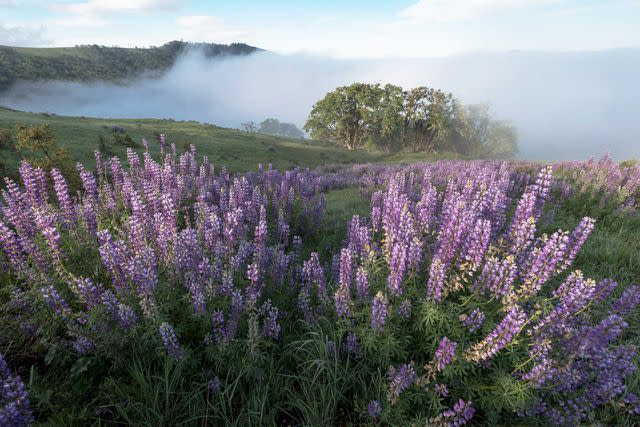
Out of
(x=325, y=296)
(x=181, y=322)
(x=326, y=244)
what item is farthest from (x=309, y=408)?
(x=326, y=244)

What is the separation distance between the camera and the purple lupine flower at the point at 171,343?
10.4 feet

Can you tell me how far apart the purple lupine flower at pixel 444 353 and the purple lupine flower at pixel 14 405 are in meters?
3.43

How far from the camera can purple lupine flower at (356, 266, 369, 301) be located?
3.71m

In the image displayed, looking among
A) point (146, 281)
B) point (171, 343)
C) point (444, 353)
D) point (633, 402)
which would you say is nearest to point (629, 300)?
point (633, 402)

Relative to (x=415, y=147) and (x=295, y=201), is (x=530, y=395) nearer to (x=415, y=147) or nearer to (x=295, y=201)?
(x=295, y=201)

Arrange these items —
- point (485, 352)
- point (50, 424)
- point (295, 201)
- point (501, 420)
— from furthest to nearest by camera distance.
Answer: point (295, 201) → point (501, 420) → point (485, 352) → point (50, 424)

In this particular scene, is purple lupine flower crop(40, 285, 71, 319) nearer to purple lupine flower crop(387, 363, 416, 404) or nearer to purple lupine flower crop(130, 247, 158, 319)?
purple lupine flower crop(130, 247, 158, 319)

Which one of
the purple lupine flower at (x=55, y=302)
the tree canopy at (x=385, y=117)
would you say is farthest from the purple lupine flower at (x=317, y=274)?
the tree canopy at (x=385, y=117)

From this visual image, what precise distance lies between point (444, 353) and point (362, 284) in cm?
113

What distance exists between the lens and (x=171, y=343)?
3.25 meters

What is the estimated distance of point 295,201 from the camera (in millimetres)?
8742

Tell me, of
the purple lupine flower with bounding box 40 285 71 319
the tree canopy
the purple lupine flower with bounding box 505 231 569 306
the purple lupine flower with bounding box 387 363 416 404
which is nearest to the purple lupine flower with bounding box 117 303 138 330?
the purple lupine flower with bounding box 40 285 71 319

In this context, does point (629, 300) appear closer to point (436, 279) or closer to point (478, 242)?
point (478, 242)

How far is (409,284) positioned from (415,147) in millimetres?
75667
